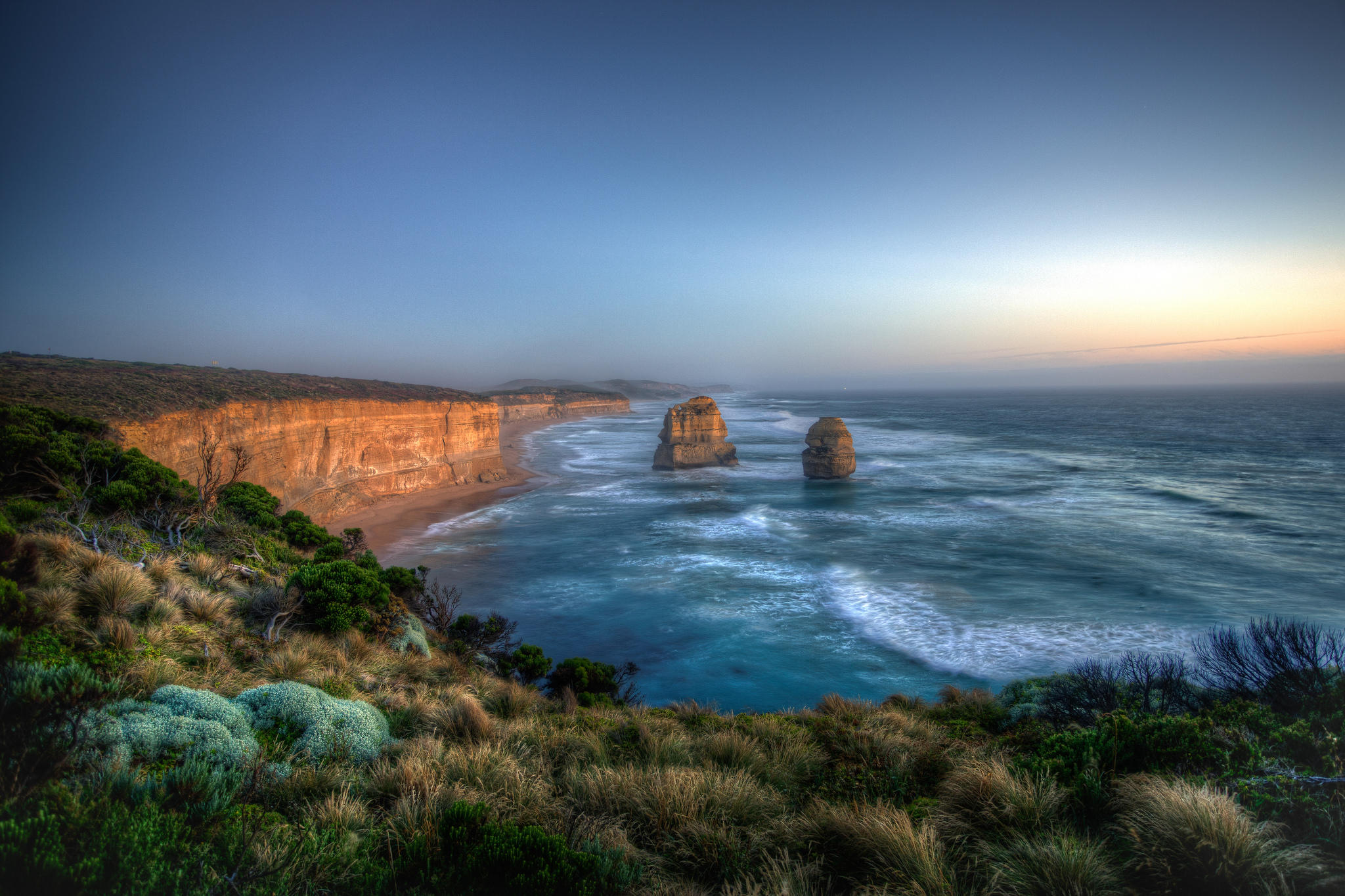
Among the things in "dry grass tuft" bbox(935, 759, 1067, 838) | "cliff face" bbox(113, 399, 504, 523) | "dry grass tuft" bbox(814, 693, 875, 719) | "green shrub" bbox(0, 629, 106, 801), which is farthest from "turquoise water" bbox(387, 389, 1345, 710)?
"green shrub" bbox(0, 629, 106, 801)

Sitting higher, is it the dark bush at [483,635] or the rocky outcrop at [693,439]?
the rocky outcrop at [693,439]

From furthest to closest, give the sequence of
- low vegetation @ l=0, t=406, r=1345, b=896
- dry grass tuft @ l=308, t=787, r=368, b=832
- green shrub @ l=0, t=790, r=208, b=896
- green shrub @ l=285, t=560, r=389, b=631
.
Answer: green shrub @ l=285, t=560, r=389, b=631 < dry grass tuft @ l=308, t=787, r=368, b=832 < low vegetation @ l=0, t=406, r=1345, b=896 < green shrub @ l=0, t=790, r=208, b=896

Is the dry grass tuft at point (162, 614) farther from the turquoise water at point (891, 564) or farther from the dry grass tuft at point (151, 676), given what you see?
the turquoise water at point (891, 564)

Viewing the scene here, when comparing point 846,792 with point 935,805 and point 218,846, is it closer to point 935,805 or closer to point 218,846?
point 935,805

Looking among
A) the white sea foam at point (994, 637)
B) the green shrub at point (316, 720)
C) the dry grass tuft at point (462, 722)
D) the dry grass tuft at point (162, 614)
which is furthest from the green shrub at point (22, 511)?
the white sea foam at point (994, 637)

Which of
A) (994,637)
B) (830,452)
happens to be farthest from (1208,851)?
(830,452)

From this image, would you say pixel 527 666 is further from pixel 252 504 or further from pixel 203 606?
pixel 252 504

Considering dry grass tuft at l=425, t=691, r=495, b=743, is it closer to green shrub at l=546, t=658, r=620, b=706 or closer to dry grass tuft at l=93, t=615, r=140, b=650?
dry grass tuft at l=93, t=615, r=140, b=650
